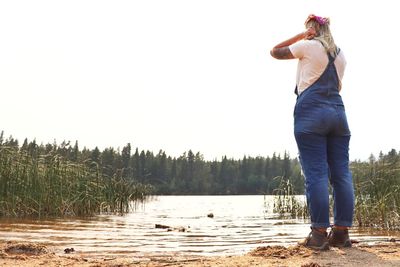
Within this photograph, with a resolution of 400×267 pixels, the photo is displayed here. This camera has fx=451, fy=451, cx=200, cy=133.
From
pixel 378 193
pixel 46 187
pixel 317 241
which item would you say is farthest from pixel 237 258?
pixel 46 187

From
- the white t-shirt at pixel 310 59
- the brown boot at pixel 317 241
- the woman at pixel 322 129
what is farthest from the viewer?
the white t-shirt at pixel 310 59

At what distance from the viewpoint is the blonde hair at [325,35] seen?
3.68 meters

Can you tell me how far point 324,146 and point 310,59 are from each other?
0.71m

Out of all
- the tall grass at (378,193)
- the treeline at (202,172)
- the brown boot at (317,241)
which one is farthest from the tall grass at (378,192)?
the treeline at (202,172)

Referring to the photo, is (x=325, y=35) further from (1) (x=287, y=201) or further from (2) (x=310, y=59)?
(1) (x=287, y=201)

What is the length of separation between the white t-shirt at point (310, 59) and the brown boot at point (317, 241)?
1.15 m

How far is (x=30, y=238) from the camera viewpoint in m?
4.61

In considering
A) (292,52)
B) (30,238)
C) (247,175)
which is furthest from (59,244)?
(247,175)

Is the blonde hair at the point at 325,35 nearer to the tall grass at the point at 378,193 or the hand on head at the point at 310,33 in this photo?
the hand on head at the point at 310,33

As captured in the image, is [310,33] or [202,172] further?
[202,172]

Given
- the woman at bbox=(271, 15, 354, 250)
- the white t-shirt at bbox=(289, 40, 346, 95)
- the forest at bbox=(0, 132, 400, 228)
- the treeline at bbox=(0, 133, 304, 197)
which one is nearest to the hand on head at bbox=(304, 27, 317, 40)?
the woman at bbox=(271, 15, 354, 250)

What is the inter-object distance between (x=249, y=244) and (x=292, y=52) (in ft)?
6.07

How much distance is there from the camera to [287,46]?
383 cm

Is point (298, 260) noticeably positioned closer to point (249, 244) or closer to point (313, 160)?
point (313, 160)
